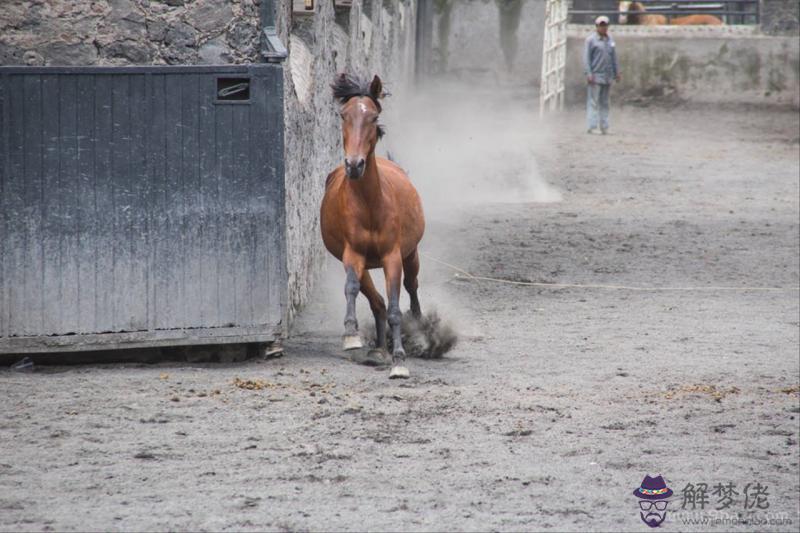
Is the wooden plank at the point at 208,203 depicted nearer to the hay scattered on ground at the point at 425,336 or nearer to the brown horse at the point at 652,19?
the hay scattered on ground at the point at 425,336

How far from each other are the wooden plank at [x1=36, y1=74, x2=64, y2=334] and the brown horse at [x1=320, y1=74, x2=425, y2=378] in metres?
1.93

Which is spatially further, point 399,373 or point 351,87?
point 351,87

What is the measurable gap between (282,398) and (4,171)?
262 cm

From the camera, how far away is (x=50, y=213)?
8.97 meters

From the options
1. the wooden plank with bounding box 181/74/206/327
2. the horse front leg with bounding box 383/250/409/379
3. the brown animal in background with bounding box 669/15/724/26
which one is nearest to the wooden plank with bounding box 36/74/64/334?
the wooden plank with bounding box 181/74/206/327

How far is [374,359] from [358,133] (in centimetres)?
172

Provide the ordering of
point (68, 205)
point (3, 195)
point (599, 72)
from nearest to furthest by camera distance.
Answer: point (3, 195) → point (68, 205) → point (599, 72)

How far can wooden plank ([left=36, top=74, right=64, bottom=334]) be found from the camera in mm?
8922

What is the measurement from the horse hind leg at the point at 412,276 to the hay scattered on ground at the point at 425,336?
0.13m

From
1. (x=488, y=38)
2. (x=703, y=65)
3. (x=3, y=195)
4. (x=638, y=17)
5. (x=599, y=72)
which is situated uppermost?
(x=638, y=17)

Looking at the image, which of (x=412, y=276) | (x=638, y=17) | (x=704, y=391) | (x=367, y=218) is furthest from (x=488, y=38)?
(x=704, y=391)

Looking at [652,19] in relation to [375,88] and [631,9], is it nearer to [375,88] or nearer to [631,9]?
[631,9]

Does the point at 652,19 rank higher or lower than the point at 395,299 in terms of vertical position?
higher

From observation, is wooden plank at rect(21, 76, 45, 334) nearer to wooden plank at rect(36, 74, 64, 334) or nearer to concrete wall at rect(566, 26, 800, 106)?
wooden plank at rect(36, 74, 64, 334)
